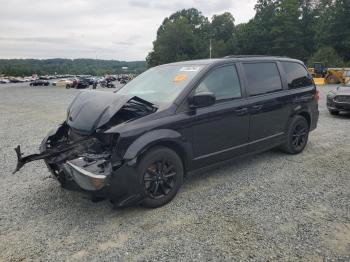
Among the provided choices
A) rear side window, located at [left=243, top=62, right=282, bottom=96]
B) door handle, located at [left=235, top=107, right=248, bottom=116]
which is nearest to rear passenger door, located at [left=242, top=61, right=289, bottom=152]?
rear side window, located at [left=243, top=62, right=282, bottom=96]

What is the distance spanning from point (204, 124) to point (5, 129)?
7.78 meters

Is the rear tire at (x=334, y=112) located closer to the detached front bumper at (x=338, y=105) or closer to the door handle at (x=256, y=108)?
the detached front bumper at (x=338, y=105)

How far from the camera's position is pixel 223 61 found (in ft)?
15.4

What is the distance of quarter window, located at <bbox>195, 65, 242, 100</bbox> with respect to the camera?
444 cm

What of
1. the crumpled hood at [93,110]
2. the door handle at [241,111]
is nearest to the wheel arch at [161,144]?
the crumpled hood at [93,110]

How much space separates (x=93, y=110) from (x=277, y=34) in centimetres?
6653

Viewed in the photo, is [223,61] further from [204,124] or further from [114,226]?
[114,226]

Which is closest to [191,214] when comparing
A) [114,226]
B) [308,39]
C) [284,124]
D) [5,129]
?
[114,226]

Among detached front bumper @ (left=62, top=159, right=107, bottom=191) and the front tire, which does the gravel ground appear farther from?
detached front bumper @ (left=62, top=159, right=107, bottom=191)

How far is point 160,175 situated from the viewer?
12.9ft

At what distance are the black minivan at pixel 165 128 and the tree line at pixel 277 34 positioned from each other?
45505 millimetres

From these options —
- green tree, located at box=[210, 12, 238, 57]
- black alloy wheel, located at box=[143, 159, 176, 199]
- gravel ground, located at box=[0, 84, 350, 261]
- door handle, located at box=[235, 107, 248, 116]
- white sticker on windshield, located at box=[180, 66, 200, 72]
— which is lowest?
gravel ground, located at box=[0, 84, 350, 261]

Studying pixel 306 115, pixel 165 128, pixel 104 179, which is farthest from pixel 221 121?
pixel 306 115

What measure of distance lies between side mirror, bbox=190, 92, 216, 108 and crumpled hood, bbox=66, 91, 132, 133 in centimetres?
82
